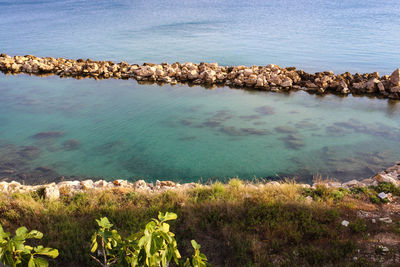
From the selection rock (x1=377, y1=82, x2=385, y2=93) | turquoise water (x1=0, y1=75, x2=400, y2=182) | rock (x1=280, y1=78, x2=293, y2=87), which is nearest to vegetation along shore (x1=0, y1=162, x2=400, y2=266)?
turquoise water (x1=0, y1=75, x2=400, y2=182)

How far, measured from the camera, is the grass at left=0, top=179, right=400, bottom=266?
610cm

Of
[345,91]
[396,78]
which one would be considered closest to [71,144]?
[345,91]

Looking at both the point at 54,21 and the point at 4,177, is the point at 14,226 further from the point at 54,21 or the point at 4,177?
the point at 54,21

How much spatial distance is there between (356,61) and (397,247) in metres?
28.1

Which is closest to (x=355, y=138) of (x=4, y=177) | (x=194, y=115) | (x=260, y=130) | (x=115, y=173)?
(x=260, y=130)

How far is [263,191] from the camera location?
28.0 feet

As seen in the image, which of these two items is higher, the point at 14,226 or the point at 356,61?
the point at 356,61

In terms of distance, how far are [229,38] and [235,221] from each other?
38.1m

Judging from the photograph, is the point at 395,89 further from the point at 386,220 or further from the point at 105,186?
the point at 105,186

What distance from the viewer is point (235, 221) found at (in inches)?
285

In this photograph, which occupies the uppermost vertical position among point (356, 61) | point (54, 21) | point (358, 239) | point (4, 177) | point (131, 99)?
point (54, 21)

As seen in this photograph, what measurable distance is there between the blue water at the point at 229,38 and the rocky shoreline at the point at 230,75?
4.15 meters

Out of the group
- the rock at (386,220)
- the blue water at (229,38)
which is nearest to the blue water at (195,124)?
the blue water at (229,38)

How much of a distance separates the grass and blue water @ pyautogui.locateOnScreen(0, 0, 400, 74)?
2213 cm
